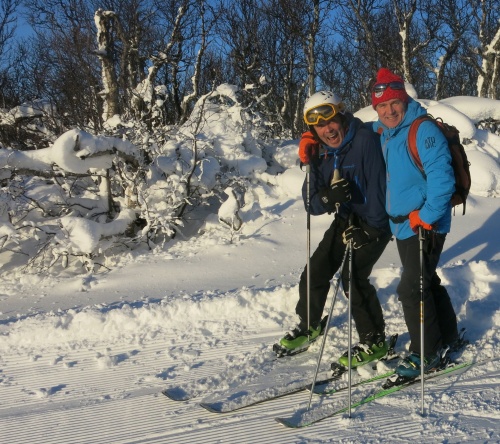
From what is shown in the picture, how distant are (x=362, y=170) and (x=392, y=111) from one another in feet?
1.51

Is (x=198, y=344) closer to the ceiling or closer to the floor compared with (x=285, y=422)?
closer to the ceiling

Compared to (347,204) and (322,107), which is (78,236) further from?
(322,107)

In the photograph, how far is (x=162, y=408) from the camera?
325cm

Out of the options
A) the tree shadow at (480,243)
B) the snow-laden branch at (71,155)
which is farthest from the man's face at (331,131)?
the snow-laden branch at (71,155)

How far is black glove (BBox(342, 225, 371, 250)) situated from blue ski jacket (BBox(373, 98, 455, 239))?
192 millimetres

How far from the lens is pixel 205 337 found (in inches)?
170

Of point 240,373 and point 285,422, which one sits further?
point 240,373

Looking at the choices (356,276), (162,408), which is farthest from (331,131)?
(162,408)

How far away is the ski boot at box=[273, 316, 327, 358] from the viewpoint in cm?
386

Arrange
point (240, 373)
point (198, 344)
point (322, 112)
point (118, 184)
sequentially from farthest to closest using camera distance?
1. point (118, 184)
2. point (198, 344)
3. point (240, 373)
4. point (322, 112)

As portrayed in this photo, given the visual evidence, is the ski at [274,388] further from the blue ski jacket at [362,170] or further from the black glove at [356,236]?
the blue ski jacket at [362,170]

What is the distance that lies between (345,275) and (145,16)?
12.9m

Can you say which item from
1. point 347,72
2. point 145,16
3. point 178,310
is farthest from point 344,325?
point 347,72

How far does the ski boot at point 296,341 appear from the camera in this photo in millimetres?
3855
